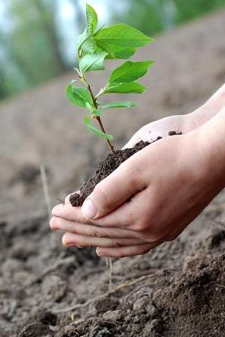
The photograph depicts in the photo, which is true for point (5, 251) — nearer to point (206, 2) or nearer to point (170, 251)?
point (170, 251)

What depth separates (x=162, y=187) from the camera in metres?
1.15

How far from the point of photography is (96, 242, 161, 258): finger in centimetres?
132

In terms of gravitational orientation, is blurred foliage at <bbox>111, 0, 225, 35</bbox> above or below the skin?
above

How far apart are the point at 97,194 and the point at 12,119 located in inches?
183

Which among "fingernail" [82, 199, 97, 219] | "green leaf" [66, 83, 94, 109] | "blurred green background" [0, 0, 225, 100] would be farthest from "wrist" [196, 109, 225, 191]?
"blurred green background" [0, 0, 225, 100]

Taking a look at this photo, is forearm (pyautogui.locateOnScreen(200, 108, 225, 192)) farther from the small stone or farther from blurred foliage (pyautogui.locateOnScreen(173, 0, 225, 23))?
blurred foliage (pyautogui.locateOnScreen(173, 0, 225, 23))

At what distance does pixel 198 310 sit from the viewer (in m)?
1.33

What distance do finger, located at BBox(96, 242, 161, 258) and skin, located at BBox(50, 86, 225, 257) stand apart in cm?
5

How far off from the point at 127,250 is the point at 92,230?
102 mm

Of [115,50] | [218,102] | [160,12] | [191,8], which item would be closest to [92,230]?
[115,50]

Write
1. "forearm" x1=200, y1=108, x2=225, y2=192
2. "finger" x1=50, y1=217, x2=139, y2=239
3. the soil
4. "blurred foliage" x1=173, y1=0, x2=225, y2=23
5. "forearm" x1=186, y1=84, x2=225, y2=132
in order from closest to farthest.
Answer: "forearm" x1=200, y1=108, x2=225, y2=192
"finger" x1=50, y1=217, x2=139, y2=239
the soil
"forearm" x1=186, y1=84, x2=225, y2=132
"blurred foliage" x1=173, y1=0, x2=225, y2=23

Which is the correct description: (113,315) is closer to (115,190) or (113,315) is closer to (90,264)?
(115,190)

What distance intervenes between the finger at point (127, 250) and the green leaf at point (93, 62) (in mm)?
392

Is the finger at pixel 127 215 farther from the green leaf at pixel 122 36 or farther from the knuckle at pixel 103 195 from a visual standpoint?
the green leaf at pixel 122 36
